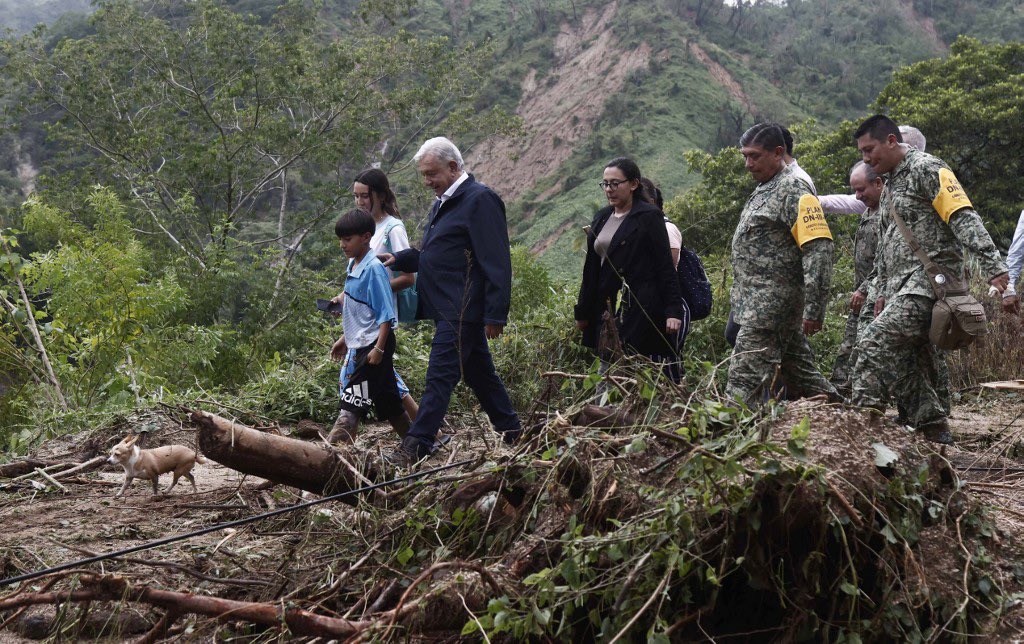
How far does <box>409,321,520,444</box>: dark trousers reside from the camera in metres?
4.24

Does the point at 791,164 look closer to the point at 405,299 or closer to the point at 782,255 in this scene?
the point at 782,255

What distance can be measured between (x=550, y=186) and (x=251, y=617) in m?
41.8

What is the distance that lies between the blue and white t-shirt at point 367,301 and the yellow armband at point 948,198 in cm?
265

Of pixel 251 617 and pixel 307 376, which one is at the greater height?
pixel 251 617

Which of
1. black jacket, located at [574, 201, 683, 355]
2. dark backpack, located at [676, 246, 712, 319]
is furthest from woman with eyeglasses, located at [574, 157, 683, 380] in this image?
dark backpack, located at [676, 246, 712, 319]

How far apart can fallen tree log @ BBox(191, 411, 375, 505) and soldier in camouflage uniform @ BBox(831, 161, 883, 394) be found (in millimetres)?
3276

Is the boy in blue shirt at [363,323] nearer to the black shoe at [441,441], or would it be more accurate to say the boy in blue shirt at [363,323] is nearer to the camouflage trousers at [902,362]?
the black shoe at [441,441]

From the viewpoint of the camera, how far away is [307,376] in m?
6.52

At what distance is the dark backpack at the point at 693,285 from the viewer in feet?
16.5

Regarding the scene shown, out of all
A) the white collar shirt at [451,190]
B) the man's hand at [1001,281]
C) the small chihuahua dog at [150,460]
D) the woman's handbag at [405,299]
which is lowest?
the small chihuahua dog at [150,460]

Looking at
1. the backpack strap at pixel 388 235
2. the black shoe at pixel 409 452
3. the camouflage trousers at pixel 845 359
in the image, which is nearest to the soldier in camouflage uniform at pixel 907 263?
the camouflage trousers at pixel 845 359

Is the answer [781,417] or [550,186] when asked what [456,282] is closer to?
[781,417]

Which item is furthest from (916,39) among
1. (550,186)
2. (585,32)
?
(550,186)

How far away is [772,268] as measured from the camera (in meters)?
4.70
